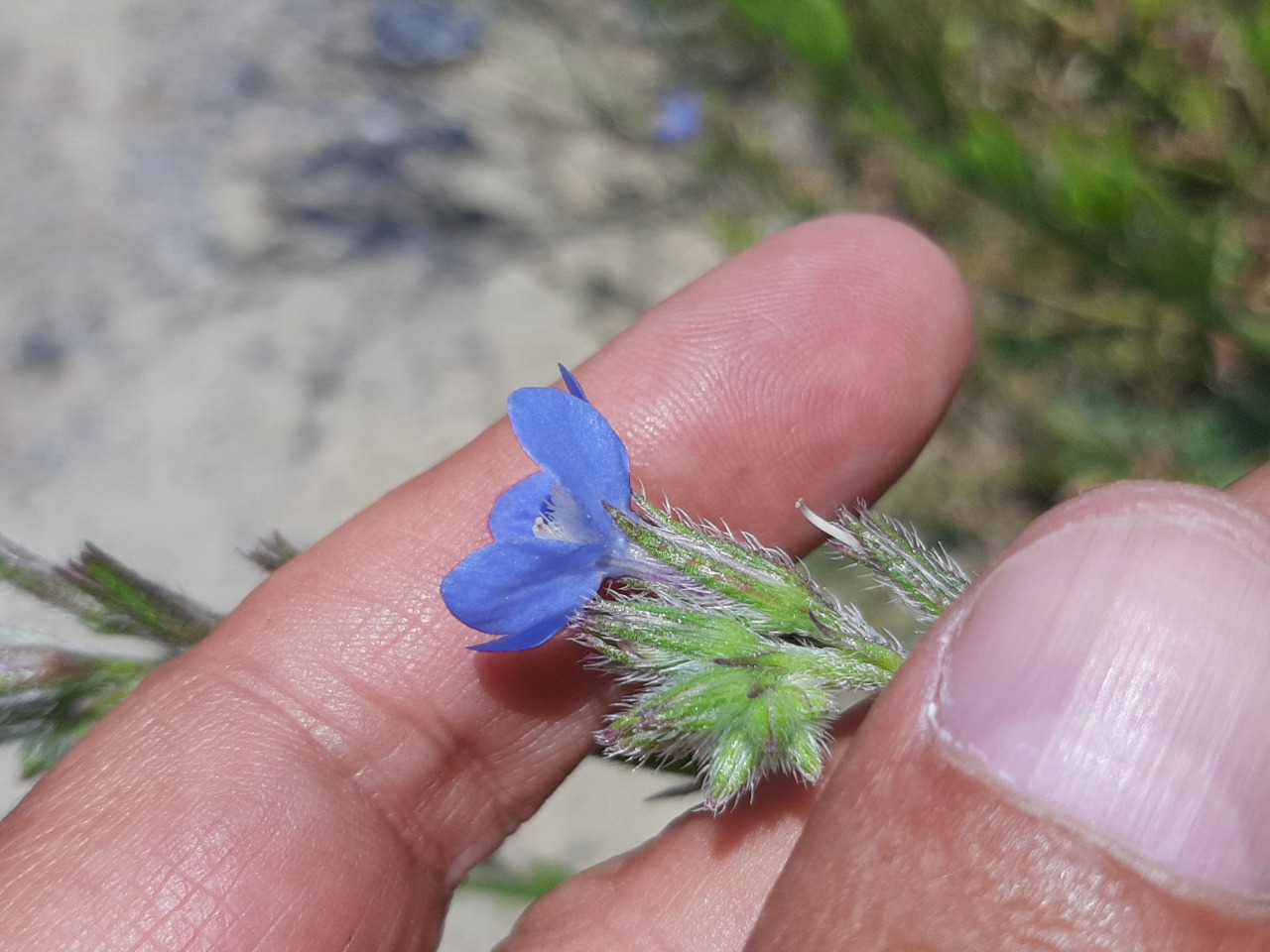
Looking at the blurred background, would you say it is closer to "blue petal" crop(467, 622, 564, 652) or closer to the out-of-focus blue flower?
the out-of-focus blue flower

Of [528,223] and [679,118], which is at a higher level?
[528,223]

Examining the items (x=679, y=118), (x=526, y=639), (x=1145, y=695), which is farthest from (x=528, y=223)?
(x=1145, y=695)

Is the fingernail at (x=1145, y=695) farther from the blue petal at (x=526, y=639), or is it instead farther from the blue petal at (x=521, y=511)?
the blue petal at (x=521, y=511)

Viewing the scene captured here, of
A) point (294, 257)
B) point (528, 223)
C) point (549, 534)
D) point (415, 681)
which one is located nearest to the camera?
point (549, 534)

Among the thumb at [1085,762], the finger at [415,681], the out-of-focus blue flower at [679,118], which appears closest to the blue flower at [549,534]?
the finger at [415,681]

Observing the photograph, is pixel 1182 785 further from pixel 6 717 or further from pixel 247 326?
pixel 247 326

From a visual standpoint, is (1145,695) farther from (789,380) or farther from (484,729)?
(484,729)

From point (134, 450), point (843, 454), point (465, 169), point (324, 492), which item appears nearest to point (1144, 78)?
point (843, 454)
